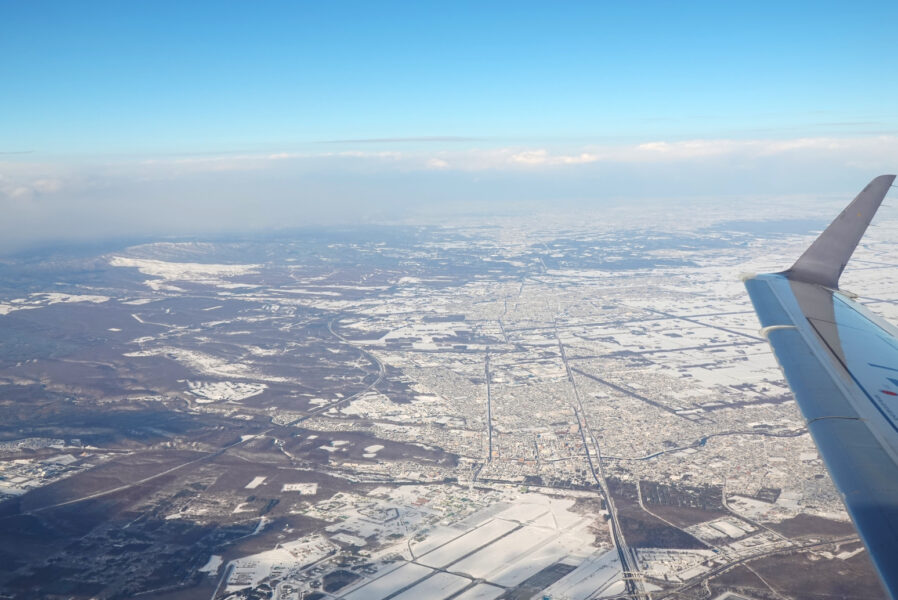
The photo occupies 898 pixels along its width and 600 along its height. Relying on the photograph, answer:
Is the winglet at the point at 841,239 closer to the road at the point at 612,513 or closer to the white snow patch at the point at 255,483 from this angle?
the road at the point at 612,513

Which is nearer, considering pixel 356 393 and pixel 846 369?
pixel 846 369

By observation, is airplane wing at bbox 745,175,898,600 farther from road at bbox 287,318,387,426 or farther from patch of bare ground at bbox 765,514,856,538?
road at bbox 287,318,387,426

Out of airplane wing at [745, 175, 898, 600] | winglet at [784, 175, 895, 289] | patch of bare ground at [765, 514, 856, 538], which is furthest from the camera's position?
patch of bare ground at [765, 514, 856, 538]

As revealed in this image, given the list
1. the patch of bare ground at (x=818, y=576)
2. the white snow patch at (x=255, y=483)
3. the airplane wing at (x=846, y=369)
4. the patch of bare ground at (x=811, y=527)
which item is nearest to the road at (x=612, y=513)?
the patch of bare ground at (x=818, y=576)

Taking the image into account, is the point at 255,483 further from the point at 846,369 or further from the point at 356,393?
the point at 846,369

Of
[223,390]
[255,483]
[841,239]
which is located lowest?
[223,390]

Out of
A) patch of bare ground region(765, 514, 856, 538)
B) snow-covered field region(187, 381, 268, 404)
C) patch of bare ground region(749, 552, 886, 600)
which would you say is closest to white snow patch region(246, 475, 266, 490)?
snow-covered field region(187, 381, 268, 404)

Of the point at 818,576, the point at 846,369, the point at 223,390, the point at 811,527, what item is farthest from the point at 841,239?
the point at 223,390
